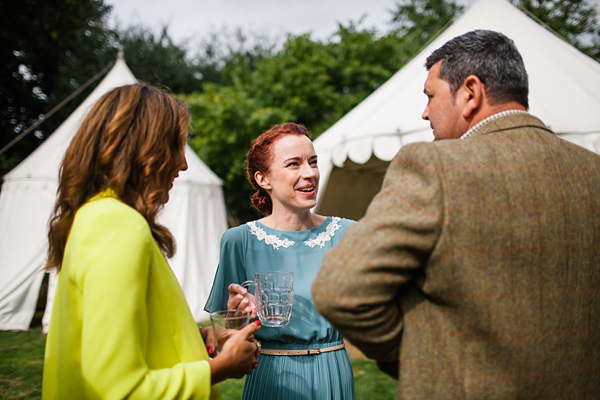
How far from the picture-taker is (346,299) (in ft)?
3.77

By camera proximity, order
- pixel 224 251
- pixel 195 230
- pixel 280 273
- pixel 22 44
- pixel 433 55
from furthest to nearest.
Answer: pixel 22 44, pixel 195 230, pixel 224 251, pixel 280 273, pixel 433 55

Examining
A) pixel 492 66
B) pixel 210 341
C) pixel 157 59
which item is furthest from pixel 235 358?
pixel 157 59

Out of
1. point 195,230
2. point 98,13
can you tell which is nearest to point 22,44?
point 98,13

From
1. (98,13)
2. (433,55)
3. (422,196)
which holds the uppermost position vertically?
(98,13)

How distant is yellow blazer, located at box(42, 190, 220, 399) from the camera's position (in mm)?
1110

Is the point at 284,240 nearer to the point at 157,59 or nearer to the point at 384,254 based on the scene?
the point at 384,254

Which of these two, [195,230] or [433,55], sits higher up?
[433,55]

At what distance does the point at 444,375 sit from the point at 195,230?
24.8 ft

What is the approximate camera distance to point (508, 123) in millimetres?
1279

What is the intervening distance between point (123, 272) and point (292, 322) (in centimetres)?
119

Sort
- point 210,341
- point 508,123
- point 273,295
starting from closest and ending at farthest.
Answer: point 508,123
point 210,341
point 273,295

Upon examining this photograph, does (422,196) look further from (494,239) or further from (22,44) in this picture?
(22,44)

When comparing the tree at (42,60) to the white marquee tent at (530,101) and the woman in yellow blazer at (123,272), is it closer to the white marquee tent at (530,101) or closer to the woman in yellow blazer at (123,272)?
the white marquee tent at (530,101)

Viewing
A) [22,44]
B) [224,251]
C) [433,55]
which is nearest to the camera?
[433,55]
